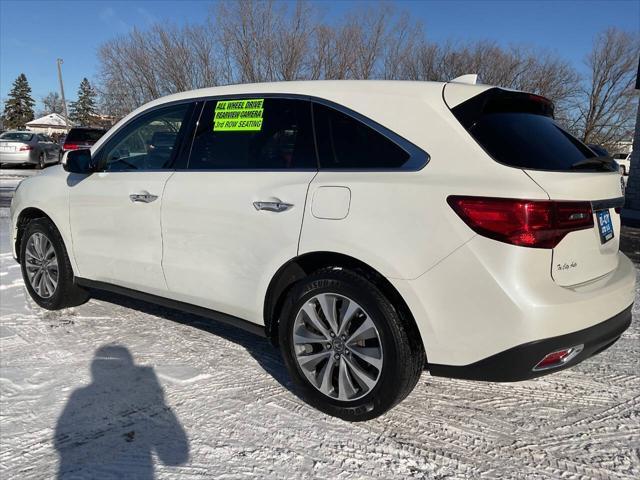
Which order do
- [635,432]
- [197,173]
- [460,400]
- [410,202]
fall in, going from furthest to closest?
1. [197,173]
2. [460,400]
3. [635,432]
4. [410,202]

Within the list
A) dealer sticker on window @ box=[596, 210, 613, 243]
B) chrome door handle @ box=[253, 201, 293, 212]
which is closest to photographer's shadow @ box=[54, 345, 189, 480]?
chrome door handle @ box=[253, 201, 293, 212]

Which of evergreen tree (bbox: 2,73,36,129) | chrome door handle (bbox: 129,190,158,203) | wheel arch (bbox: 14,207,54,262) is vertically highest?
evergreen tree (bbox: 2,73,36,129)

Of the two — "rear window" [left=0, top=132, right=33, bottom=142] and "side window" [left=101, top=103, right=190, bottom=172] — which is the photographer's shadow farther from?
→ "rear window" [left=0, top=132, right=33, bottom=142]

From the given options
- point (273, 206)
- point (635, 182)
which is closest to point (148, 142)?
point (273, 206)

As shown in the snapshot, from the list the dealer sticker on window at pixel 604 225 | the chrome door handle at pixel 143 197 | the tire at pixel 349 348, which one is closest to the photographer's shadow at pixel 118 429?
the tire at pixel 349 348

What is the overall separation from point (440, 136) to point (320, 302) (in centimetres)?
99

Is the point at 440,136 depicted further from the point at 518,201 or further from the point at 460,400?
the point at 460,400

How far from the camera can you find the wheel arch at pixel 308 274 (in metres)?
2.47

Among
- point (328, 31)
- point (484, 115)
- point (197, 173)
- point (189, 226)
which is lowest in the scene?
point (189, 226)

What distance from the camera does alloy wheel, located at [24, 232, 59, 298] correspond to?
425 cm

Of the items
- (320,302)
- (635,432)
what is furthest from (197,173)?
(635,432)

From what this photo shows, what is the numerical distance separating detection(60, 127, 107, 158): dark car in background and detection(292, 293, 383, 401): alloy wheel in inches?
704

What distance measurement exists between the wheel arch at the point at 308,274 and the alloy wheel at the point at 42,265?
7.27 feet

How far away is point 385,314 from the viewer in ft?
7.97
